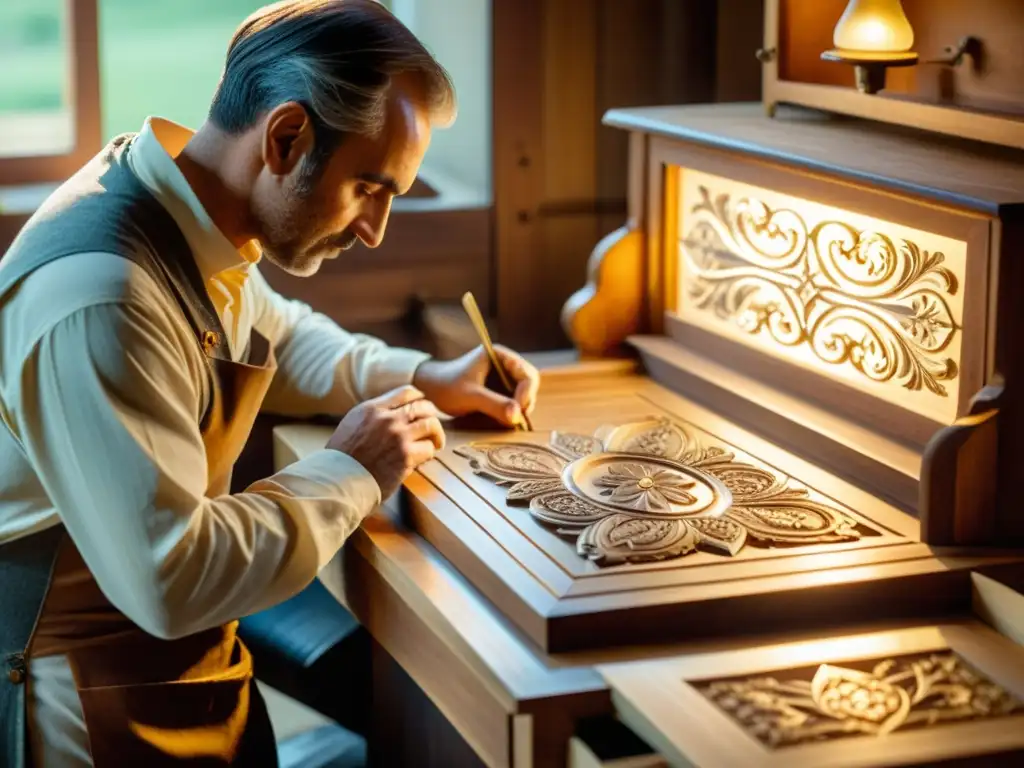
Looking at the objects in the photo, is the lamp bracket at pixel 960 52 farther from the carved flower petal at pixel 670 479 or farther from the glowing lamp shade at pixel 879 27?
the carved flower petal at pixel 670 479

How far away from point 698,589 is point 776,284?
27.7 inches

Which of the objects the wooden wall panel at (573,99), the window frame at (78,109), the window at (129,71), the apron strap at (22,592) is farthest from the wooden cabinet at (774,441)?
the window frame at (78,109)

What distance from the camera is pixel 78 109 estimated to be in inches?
113

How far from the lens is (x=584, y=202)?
10.2ft

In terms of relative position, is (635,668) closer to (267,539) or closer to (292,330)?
(267,539)

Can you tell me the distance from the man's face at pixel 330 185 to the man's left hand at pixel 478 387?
1.28 feet

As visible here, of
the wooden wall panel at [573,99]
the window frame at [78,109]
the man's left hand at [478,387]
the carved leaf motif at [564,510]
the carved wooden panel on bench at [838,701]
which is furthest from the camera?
the wooden wall panel at [573,99]

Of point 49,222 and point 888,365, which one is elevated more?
point 49,222

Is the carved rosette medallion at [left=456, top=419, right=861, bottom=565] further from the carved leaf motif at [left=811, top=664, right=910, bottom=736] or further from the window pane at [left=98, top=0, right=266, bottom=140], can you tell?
the window pane at [left=98, top=0, right=266, bottom=140]

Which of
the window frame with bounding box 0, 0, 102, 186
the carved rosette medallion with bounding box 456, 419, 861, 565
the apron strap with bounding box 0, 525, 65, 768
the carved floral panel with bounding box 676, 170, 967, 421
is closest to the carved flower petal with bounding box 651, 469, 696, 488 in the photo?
the carved rosette medallion with bounding box 456, 419, 861, 565

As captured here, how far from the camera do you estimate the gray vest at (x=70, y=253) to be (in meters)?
1.68

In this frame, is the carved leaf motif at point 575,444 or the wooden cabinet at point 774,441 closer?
the wooden cabinet at point 774,441

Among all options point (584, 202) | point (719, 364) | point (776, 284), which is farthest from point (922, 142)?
point (584, 202)

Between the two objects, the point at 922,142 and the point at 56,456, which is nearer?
the point at 56,456
